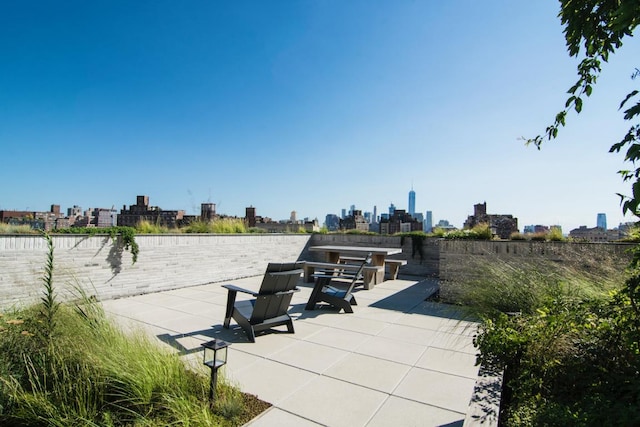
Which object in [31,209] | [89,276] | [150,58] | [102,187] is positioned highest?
[150,58]

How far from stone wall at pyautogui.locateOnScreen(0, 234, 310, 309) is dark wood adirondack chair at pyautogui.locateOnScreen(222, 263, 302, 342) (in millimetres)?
1806

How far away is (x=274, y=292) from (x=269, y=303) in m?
0.14

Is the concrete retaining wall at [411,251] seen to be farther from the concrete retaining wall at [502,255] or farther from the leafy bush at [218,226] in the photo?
the concrete retaining wall at [502,255]

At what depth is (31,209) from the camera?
682cm

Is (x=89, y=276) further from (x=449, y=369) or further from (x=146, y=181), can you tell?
(x=146, y=181)

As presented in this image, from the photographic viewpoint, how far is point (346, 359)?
10.7 feet

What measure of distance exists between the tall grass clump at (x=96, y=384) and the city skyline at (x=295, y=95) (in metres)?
2.72

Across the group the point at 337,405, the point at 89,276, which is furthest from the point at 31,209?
the point at 337,405

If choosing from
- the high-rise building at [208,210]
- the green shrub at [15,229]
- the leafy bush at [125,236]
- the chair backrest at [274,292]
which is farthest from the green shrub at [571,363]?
the high-rise building at [208,210]

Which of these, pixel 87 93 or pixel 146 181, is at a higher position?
pixel 87 93

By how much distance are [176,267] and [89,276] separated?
1.62m

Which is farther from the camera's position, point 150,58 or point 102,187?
point 102,187

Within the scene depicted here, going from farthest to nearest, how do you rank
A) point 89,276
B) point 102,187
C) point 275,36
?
point 102,187, point 275,36, point 89,276

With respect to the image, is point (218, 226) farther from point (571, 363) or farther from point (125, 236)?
point (571, 363)
